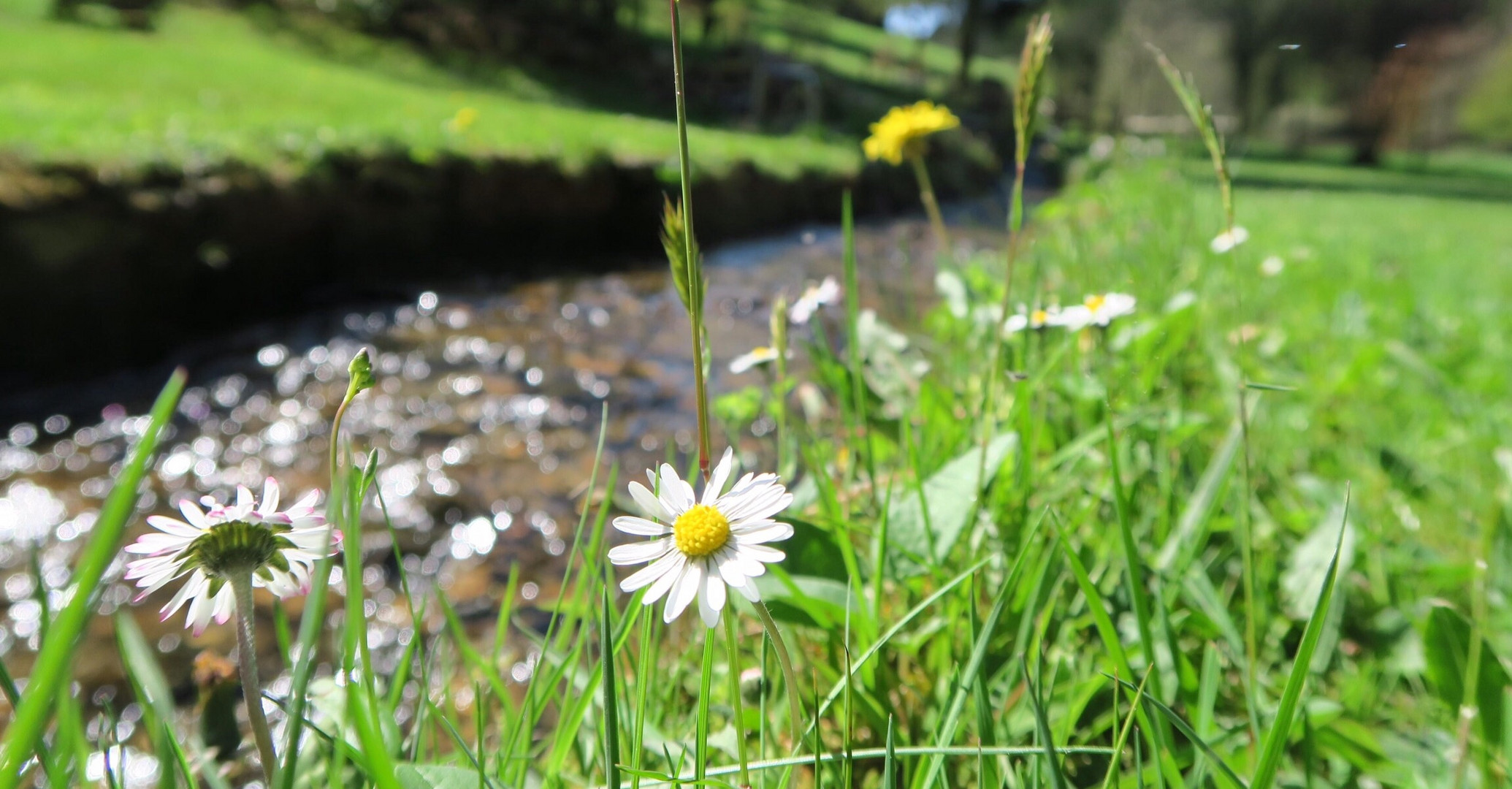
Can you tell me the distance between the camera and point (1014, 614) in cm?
81

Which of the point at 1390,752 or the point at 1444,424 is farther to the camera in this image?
the point at 1444,424

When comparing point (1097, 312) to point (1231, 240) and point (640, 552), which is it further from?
point (640, 552)

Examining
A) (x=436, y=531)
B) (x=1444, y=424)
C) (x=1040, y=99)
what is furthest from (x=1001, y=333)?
(x=436, y=531)

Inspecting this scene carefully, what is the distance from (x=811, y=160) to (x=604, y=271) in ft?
12.8

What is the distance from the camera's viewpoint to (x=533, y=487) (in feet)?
7.95

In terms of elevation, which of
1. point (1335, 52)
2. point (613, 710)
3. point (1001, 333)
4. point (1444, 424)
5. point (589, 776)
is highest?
point (1335, 52)

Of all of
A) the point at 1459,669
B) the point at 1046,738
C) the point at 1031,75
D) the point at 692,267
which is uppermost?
the point at 1031,75

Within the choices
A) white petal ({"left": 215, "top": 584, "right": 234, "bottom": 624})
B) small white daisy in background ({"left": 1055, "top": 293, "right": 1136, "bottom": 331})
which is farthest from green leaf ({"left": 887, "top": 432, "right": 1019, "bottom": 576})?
white petal ({"left": 215, "top": 584, "right": 234, "bottom": 624})

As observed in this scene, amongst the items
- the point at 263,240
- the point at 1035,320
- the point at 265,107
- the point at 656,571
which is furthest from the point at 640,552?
the point at 265,107

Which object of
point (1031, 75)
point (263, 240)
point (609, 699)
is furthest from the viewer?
point (263, 240)

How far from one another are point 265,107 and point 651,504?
6.42 metres

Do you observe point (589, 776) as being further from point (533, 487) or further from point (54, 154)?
point (54, 154)

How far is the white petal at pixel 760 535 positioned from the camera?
0.42m

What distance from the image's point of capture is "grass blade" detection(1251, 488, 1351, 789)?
18.3 inches
